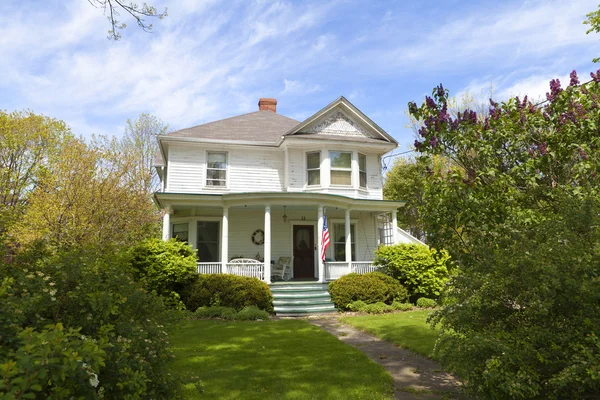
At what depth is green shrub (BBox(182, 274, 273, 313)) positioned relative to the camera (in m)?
13.0

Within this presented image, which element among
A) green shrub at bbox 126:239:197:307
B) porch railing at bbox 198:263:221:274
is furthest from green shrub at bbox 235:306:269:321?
porch railing at bbox 198:263:221:274

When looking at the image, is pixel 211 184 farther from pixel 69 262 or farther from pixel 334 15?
pixel 69 262

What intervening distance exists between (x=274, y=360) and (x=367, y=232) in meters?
12.1

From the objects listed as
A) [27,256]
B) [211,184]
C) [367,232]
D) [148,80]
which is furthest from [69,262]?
[367,232]

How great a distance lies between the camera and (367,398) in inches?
195

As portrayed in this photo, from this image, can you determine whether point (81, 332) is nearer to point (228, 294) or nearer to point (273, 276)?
point (228, 294)

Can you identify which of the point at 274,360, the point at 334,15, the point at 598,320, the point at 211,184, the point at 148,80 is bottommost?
the point at 274,360

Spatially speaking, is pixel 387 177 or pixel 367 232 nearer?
pixel 367 232

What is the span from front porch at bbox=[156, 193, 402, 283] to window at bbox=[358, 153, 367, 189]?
1408 mm

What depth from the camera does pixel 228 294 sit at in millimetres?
13062

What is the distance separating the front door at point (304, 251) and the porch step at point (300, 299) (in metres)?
2.36

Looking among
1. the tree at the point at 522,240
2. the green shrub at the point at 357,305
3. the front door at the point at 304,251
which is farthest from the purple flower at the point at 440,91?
the front door at the point at 304,251

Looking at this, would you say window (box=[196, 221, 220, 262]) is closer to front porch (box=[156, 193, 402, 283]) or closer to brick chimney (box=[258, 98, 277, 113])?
front porch (box=[156, 193, 402, 283])

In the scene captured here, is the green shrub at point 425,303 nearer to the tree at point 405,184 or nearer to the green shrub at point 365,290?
the green shrub at point 365,290
